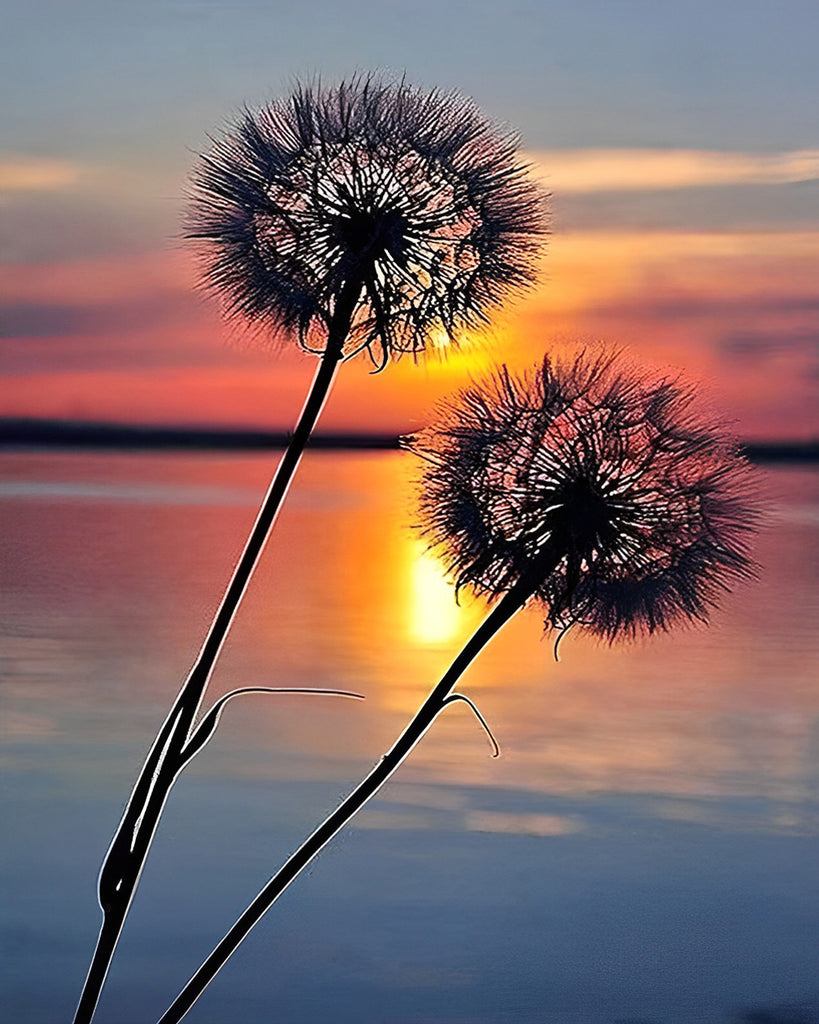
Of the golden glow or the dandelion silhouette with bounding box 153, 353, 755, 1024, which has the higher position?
the dandelion silhouette with bounding box 153, 353, 755, 1024

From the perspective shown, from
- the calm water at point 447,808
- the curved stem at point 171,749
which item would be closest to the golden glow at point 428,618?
the calm water at point 447,808

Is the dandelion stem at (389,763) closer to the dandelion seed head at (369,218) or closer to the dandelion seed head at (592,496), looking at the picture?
the dandelion seed head at (592,496)

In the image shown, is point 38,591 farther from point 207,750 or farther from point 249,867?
point 249,867

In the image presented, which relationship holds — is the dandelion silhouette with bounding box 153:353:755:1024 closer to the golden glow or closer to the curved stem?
the curved stem

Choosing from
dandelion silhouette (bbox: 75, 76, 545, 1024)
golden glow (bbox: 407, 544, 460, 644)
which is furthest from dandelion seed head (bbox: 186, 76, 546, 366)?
golden glow (bbox: 407, 544, 460, 644)

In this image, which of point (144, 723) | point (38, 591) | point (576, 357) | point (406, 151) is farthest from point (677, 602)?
point (38, 591)

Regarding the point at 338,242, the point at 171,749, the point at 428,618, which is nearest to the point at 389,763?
the point at 171,749
